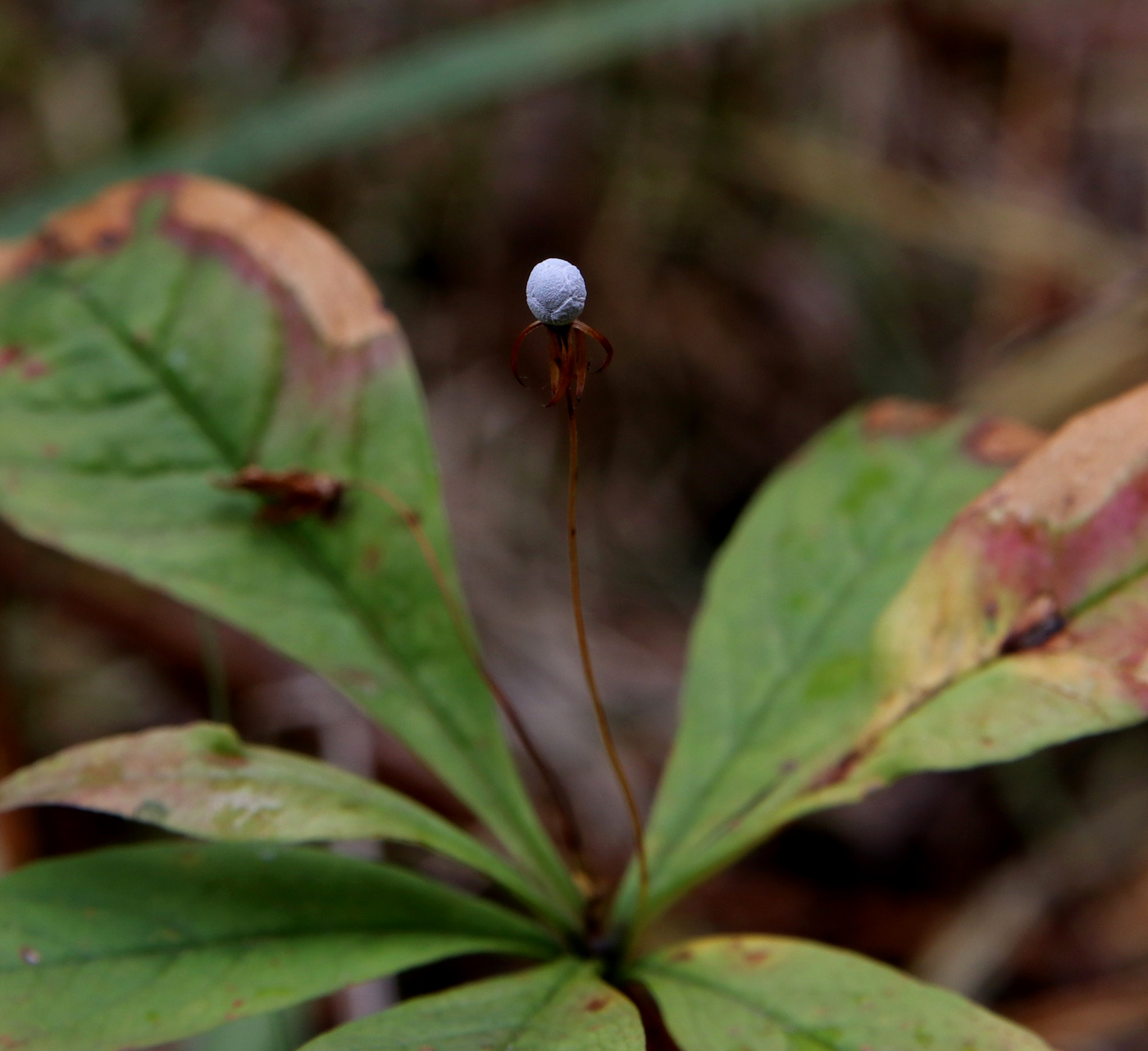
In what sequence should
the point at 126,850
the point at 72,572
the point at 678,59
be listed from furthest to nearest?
the point at 678,59 → the point at 72,572 → the point at 126,850

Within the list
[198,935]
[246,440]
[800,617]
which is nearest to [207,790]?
[198,935]

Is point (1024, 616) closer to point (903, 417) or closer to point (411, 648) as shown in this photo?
point (903, 417)

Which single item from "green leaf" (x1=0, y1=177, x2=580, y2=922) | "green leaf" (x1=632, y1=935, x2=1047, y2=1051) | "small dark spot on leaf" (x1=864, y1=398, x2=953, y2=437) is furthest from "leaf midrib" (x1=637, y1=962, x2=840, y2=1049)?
"small dark spot on leaf" (x1=864, y1=398, x2=953, y2=437)

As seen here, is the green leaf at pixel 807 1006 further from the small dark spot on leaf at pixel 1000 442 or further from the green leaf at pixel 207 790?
the small dark spot on leaf at pixel 1000 442

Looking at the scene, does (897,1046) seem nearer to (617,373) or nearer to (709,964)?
(709,964)

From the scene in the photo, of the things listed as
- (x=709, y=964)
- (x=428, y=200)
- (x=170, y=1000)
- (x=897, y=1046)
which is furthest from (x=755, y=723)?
(x=428, y=200)

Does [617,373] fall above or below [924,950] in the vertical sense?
above

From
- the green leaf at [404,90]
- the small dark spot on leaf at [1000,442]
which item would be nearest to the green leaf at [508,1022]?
the small dark spot on leaf at [1000,442]
